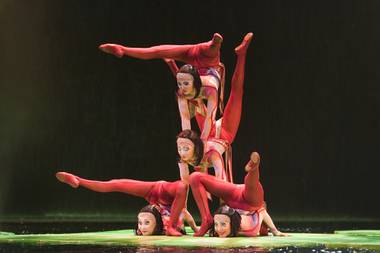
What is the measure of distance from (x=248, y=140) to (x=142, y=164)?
105cm

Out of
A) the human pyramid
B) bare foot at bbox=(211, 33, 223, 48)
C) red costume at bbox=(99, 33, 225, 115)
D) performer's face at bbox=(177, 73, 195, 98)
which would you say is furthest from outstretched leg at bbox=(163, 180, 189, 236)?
bare foot at bbox=(211, 33, 223, 48)

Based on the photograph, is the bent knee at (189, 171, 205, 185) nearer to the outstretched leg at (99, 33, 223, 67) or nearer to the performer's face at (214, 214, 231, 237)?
the performer's face at (214, 214, 231, 237)

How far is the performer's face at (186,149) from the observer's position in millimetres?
4094

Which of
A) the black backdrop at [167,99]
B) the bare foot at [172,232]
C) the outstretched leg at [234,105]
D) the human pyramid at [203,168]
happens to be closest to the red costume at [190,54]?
the human pyramid at [203,168]

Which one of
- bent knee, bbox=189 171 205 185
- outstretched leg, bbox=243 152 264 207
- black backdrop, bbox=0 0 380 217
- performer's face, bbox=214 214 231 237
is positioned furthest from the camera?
black backdrop, bbox=0 0 380 217

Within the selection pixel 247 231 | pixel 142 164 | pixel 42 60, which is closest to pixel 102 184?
pixel 247 231

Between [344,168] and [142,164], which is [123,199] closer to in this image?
[142,164]

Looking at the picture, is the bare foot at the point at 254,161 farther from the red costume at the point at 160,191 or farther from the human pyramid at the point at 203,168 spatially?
the red costume at the point at 160,191

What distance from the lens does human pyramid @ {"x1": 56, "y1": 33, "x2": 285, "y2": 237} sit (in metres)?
4.05

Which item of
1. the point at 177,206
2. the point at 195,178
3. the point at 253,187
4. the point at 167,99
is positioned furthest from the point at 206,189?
the point at 167,99

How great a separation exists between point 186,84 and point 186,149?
39 centimetres

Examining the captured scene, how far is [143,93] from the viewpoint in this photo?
22.4 feet

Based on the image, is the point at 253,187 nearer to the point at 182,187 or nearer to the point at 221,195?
the point at 221,195

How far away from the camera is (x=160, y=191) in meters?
4.29
